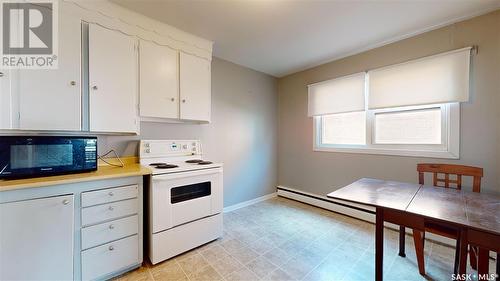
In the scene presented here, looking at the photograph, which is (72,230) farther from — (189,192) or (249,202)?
(249,202)

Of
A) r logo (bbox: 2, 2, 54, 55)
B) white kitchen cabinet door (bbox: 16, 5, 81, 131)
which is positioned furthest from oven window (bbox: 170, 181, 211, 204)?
Answer: r logo (bbox: 2, 2, 54, 55)

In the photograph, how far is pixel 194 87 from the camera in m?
2.34

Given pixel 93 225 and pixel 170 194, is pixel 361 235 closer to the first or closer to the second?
pixel 170 194

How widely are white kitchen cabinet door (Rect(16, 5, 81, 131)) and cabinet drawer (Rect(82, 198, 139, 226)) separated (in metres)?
0.69

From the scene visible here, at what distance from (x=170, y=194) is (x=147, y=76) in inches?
46.5

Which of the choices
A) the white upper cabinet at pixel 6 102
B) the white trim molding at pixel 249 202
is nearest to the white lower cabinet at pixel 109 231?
the white upper cabinet at pixel 6 102

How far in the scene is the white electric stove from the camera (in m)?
1.75

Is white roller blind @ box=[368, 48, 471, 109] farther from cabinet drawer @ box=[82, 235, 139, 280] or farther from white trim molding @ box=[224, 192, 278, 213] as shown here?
cabinet drawer @ box=[82, 235, 139, 280]

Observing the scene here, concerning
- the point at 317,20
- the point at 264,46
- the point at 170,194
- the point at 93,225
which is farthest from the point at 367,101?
the point at 93,225

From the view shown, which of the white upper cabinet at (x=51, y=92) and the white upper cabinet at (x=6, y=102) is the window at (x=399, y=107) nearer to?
the white upper cabinet at (x=51, y=92)

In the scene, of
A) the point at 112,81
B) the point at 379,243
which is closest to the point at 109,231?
the point at 112,81

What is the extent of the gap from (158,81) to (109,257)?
1.61m

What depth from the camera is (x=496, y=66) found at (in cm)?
183

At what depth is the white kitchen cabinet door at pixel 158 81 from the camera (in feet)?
6.49
